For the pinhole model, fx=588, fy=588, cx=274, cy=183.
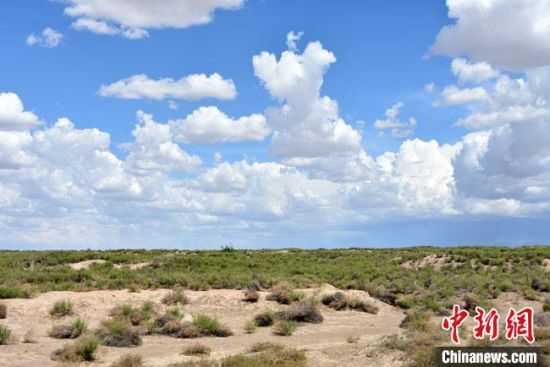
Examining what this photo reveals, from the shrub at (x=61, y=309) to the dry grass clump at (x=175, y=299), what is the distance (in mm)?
4789

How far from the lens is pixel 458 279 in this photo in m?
42.7

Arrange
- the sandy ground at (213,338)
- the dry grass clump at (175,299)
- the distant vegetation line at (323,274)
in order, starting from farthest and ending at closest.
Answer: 1. the distant vegetation line at (323,274)
2. the dry grass clump at (175,299)
3. the sandy ground at (213,338)

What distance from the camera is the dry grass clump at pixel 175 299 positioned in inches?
1206

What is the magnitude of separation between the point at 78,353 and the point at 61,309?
856 centimetres

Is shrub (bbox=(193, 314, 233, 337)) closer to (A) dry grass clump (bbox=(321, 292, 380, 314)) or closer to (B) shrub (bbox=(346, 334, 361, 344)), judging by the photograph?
(B) shrub (bbox=(346, 334, 361, 344))

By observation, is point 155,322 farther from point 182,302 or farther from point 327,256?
point 327,256

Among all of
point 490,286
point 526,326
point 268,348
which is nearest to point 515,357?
point 526,326

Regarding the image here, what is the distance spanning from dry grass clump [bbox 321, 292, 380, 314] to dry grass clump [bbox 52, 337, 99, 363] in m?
15.3

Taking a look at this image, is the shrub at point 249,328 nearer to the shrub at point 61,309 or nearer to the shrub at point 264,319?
the shrub at point 264,319

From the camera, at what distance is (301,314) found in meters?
28.7

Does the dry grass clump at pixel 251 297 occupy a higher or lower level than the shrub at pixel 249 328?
higher

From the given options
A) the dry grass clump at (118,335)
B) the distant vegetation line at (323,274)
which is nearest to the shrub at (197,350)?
the dry grass clump at (118,335)

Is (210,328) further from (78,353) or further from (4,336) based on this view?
(4,336)

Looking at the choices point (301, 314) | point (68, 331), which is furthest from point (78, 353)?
point (301, 314)
